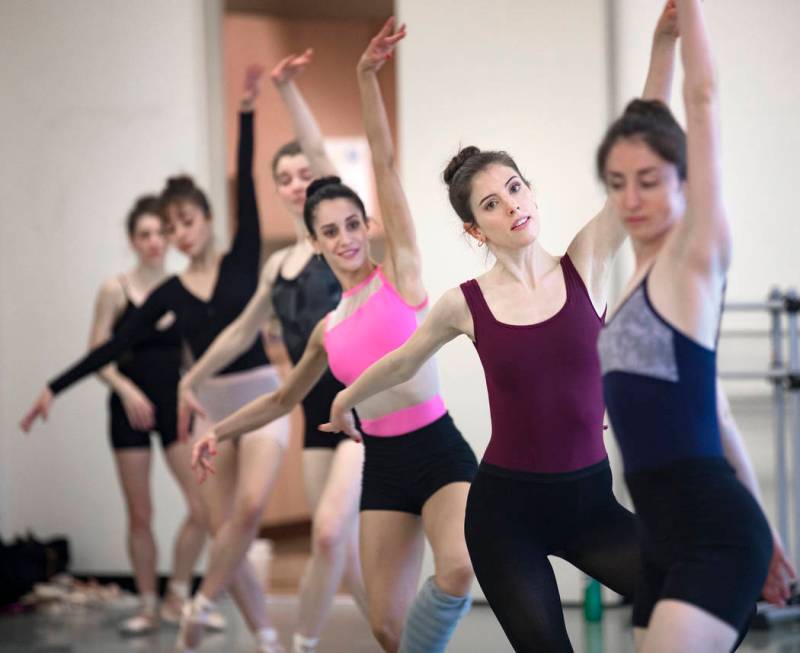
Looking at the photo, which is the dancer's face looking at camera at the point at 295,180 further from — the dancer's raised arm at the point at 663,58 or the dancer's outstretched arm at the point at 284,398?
the dancer's raised arm at the point at 663,58

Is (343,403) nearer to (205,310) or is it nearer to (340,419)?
(340,419)

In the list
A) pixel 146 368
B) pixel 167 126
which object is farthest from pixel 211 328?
pixel 167 126

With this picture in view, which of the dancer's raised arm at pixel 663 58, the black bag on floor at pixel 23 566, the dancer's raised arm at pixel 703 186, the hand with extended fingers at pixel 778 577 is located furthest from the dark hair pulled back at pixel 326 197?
the black bag on floor at pixel 23 566

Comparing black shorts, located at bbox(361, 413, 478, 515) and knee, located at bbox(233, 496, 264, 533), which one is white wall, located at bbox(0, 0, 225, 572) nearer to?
knee, located at bbox(233, 496, 264, 533)

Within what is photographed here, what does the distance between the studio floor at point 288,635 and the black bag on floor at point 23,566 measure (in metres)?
0.13

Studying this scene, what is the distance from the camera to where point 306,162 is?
388 cm

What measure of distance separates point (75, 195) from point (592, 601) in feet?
10.5

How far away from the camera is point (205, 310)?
4.27m

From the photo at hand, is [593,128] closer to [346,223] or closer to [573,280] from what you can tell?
[346,223]

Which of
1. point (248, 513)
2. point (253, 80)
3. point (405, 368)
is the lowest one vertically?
point (248, 513)

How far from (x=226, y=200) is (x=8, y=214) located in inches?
43.9

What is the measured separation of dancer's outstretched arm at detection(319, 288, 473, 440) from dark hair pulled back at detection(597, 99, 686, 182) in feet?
1.75

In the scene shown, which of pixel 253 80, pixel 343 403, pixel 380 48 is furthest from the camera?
pixel 253 80

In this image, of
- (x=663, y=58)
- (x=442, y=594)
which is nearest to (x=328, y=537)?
(x=442, y=594)
